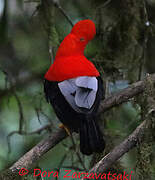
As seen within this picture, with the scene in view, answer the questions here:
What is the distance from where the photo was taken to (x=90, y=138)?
2.76 m

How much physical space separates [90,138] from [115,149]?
0.26m

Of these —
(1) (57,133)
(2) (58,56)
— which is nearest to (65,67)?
(2) (58,56)

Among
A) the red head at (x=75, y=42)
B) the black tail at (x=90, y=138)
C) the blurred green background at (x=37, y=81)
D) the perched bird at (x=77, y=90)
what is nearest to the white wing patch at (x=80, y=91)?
the perched bird at (x=77, y=90)

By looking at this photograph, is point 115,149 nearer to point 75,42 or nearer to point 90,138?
point 90,138

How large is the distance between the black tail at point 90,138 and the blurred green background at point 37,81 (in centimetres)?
57

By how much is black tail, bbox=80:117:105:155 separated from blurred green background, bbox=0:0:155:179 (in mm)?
572

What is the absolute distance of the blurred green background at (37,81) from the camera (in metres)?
3.76

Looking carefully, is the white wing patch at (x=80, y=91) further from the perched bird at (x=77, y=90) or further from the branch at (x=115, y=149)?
the branch at (x=115, y=149)

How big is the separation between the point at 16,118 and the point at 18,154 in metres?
0.62

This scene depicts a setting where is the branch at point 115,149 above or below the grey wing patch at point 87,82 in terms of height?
below

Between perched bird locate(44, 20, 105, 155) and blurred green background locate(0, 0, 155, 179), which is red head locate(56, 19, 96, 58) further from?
blurred green background locate(0, 0, 155, 179)

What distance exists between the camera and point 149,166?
281cm

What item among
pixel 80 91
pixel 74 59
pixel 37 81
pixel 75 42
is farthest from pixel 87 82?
pixel 37 81

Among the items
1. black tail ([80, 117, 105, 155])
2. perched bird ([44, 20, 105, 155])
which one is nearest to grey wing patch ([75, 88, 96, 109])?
perched bird ([44, 20, 105, 155])
